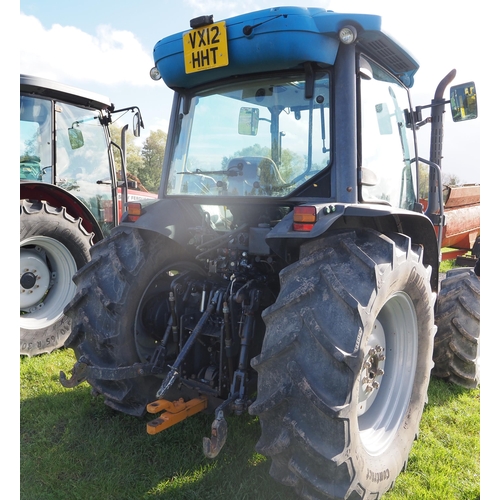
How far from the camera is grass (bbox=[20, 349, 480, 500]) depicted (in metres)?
2.31

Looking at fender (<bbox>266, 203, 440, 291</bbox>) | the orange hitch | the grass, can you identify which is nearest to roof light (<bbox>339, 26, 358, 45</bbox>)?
fender (<bbox>266, 203, 440, 291</bbox>)

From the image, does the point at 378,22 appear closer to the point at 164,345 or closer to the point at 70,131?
the point at 164,345

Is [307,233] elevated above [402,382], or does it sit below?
above

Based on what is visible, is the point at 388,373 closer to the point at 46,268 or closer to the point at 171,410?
the point at 171,410

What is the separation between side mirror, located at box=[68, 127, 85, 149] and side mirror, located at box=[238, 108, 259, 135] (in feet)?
9.55

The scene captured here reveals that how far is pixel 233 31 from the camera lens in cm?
235

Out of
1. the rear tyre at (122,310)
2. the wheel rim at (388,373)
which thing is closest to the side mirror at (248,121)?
the rear tyre at (122,310)

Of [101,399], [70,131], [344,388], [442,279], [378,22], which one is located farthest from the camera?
[70,131]

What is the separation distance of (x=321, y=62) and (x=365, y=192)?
71cm

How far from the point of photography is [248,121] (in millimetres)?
2762

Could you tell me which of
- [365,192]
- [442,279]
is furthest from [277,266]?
[442,279]

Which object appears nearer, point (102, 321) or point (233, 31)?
point (233, 31)

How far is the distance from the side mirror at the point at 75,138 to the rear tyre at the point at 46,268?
0.83m

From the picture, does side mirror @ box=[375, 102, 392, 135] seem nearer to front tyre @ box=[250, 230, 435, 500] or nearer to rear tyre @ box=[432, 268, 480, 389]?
front tyre @ box=[250, 230, 435, 500]
